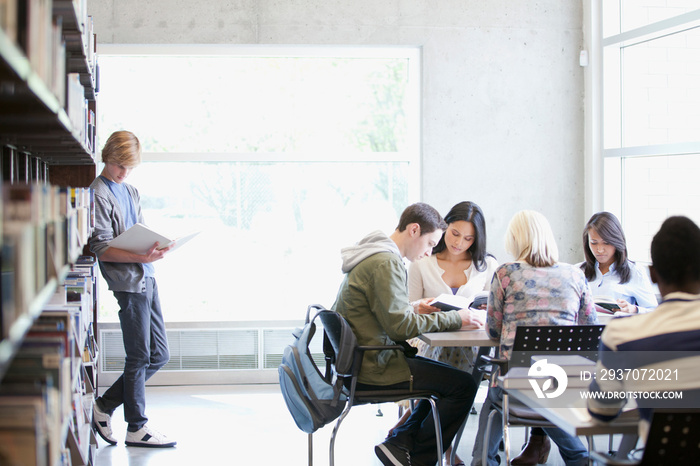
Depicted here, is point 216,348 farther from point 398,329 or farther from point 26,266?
point 26,266

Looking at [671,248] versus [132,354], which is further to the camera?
[132,354]

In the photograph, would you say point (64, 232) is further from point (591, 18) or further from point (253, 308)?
point (591, 18)

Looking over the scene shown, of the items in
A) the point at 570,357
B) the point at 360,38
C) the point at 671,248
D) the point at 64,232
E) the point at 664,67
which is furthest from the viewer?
the point at 360,38

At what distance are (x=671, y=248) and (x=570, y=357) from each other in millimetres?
652

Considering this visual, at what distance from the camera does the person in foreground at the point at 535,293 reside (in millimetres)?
2672

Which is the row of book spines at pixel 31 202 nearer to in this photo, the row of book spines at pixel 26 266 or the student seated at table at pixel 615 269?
the row of book spines at pixel 26 266

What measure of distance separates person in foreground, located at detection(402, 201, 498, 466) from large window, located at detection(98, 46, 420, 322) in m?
1.33

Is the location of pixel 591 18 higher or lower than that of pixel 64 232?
higher

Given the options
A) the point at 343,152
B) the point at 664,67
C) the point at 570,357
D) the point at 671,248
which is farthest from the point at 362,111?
the point at 671,248

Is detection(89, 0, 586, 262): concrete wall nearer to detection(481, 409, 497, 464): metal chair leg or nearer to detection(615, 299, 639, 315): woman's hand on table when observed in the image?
detection(615, 299, 639, 315): woman's hand on table

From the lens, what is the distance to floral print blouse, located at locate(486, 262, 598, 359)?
2668 millimetres

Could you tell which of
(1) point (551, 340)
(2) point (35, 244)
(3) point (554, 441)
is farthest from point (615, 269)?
(2) point (35, 244)

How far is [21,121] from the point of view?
1.70 metres

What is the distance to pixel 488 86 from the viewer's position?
5.06 metres
